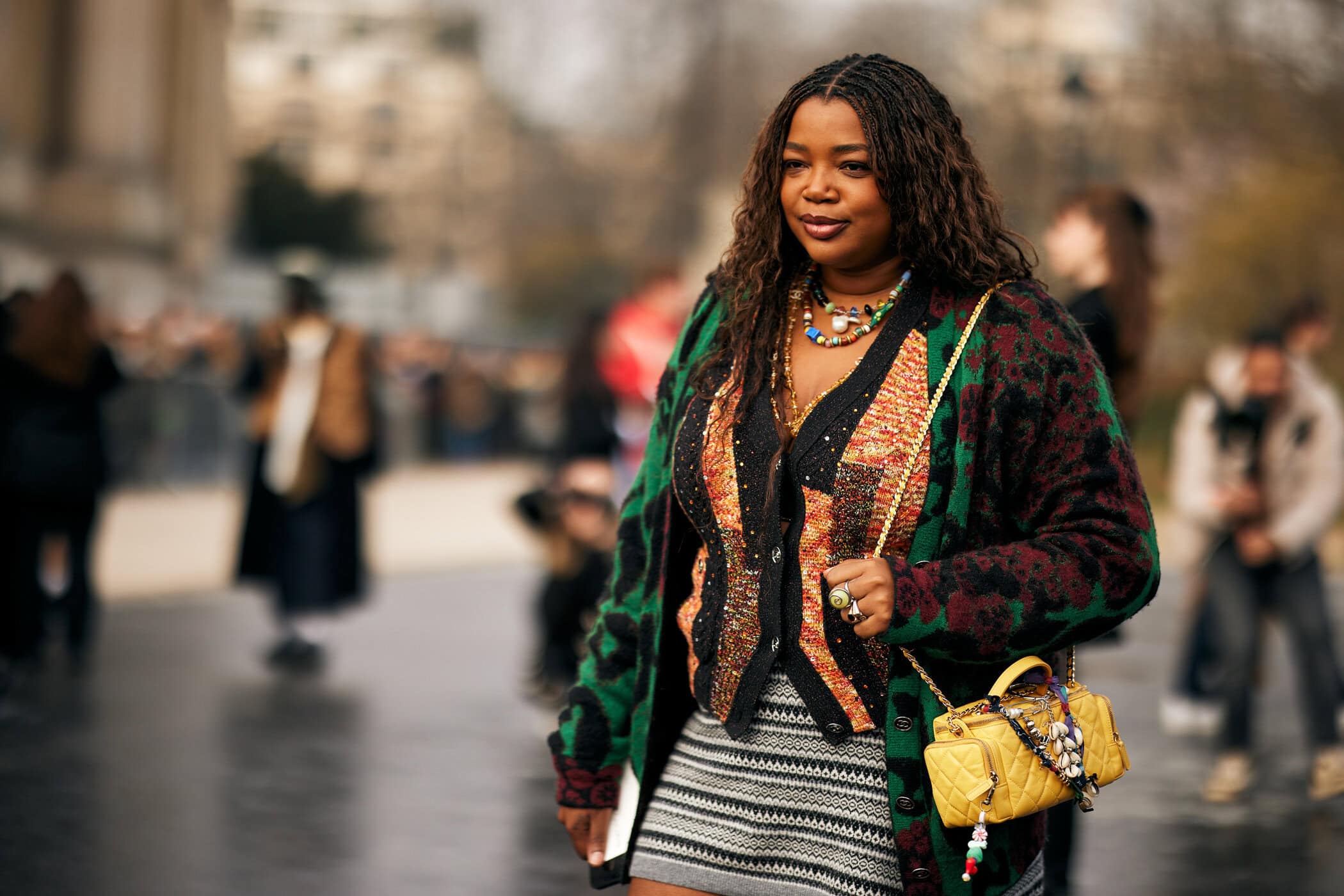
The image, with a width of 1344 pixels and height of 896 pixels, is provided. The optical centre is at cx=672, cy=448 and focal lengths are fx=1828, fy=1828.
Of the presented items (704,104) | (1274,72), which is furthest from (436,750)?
(704,104)

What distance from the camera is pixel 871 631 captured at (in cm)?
252

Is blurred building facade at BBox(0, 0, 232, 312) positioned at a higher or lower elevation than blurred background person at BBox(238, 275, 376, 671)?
higher

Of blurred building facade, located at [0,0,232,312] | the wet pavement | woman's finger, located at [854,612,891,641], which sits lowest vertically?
the wet pavement

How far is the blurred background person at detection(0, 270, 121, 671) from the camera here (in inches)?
344

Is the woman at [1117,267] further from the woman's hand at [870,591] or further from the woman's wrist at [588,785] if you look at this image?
the woman's hand at [870,591]

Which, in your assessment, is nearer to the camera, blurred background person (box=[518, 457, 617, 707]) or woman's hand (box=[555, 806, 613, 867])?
woman's hand (box=[555, 806, 613, 867])

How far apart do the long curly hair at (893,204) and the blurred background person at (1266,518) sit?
188 inches

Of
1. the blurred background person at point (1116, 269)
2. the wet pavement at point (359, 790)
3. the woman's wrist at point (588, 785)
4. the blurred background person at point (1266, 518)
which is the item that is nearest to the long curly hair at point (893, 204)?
the woman's wrist at point (588, 785)

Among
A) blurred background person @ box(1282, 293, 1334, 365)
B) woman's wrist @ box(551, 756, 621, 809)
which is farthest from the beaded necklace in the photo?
blurred background person @ box(1282, 293, 1334, 365)

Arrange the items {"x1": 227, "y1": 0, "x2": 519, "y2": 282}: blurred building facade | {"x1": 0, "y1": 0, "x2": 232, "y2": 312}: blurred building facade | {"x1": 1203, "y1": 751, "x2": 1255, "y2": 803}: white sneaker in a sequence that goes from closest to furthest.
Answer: {"x1": 1203, "y1": 751, "x2": 1255, "y2": 803}: white sneaker, {"x1": 0, "y1": 0, "x2": 232, "y2": 312}: blurred building facade, {"x1": 227, "y1": 0, "x2": 519, "y2": 282}: blurred building facade

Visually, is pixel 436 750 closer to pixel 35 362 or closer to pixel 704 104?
pixel 35 362

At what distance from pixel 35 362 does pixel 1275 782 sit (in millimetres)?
Result: 6004

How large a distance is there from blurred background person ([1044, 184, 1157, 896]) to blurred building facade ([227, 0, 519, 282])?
142ft

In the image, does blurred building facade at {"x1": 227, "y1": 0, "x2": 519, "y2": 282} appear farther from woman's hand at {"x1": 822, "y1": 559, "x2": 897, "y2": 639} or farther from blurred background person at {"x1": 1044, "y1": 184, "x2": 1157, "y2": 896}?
woman's hand at {"x1": 822, "y1": 559, "x2": 897, "y2": 639}
